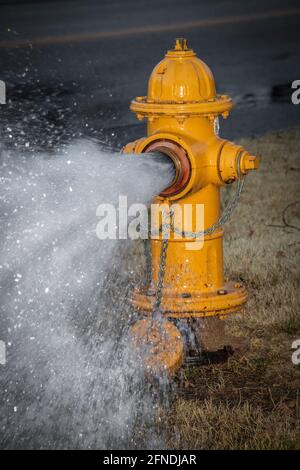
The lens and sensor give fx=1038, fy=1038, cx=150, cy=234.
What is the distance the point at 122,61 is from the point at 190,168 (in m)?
14.0

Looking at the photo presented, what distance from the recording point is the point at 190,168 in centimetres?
454

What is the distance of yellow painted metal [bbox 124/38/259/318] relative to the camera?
Answer: 463cm

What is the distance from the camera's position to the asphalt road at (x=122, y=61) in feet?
36.3

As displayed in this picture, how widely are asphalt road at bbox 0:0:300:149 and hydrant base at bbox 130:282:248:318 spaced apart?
1.32 metres

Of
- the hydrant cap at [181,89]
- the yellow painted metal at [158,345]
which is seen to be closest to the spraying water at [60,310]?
the yellow painted metal at [158,345]

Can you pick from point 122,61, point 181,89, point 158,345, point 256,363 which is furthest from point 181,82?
point 122,61

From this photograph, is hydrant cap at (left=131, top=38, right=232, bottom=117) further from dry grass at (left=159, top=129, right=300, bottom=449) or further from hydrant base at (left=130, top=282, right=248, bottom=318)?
dry grass at (left=159, top=129, right=300, bottom=449)

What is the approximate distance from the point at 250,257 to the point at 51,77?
35.5 ft

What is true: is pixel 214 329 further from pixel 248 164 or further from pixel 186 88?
pixel 186 88

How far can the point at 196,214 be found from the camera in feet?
15.5

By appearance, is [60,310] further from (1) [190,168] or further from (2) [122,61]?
(2) [122,61]

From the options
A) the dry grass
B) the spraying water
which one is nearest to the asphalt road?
the spraying water

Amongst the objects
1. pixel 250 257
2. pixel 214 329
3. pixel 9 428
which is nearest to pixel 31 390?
pixel 9 428

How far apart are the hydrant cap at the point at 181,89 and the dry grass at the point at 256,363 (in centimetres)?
113
